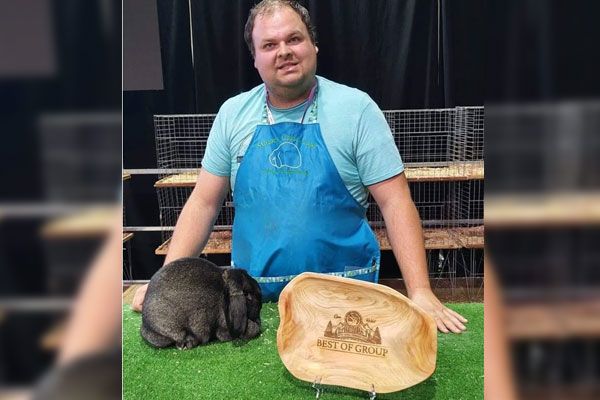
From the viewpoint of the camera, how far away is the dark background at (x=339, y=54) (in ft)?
10.1

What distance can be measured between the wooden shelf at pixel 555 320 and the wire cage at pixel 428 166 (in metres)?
2.87

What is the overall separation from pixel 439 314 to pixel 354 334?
379 mm

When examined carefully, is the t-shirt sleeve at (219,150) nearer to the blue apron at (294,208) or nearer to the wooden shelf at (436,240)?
the blue apron at (294,208)

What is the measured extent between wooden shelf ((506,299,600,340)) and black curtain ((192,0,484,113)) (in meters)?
2.84

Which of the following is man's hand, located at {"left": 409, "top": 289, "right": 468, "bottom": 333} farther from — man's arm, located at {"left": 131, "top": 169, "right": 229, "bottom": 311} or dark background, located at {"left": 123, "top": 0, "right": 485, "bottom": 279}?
dark background, located at {"left": 123, "top": 0, "right": 485, "bottom": 279}

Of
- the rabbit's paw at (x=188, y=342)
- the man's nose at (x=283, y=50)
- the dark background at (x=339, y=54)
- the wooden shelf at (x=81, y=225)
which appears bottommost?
the rabbit's paw at (x=188, y=342)

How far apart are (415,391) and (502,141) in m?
0.72

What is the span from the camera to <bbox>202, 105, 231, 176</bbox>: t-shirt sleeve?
4.85ft

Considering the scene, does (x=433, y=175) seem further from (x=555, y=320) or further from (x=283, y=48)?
(x=555, y=320)

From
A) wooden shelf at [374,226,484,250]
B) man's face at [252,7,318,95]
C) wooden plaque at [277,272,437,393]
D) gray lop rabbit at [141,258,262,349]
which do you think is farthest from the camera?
wooden shelf at [374,226,484,250]

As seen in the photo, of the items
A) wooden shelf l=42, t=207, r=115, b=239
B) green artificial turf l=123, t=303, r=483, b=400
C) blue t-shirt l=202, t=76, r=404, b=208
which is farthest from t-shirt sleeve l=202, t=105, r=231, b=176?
wooden shelf l=42, t=207, r=115, b=239

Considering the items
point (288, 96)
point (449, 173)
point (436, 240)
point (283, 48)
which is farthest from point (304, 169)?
point (436, 240)

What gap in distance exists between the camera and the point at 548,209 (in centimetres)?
34

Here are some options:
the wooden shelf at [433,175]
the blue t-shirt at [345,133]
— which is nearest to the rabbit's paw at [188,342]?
the blue t-shirt at [345,133]
